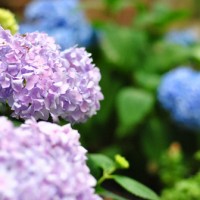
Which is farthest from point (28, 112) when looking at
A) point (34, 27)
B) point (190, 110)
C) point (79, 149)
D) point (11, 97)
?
point (34, 27)

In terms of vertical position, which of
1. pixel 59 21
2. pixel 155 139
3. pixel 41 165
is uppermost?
pixel 59 21

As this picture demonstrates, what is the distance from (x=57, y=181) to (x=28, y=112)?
221mm

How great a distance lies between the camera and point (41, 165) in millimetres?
612

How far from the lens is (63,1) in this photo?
7.20ft

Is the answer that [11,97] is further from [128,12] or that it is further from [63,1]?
[128,12]

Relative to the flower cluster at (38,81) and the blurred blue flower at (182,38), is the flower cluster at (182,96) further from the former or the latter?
the flower cluster at (38,81)

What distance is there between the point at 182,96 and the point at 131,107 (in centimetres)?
15

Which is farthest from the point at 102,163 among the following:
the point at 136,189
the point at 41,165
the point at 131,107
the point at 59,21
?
the point at 59,21

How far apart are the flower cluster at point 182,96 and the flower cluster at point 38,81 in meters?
1.03

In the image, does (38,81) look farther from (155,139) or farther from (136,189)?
(155,139)

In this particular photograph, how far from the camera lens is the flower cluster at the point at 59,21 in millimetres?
2102

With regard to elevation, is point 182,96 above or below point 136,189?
above

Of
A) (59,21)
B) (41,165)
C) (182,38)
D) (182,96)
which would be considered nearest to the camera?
(41,165)

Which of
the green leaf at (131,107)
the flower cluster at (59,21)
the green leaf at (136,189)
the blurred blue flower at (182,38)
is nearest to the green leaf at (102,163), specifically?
the green leaf at (136,189)
